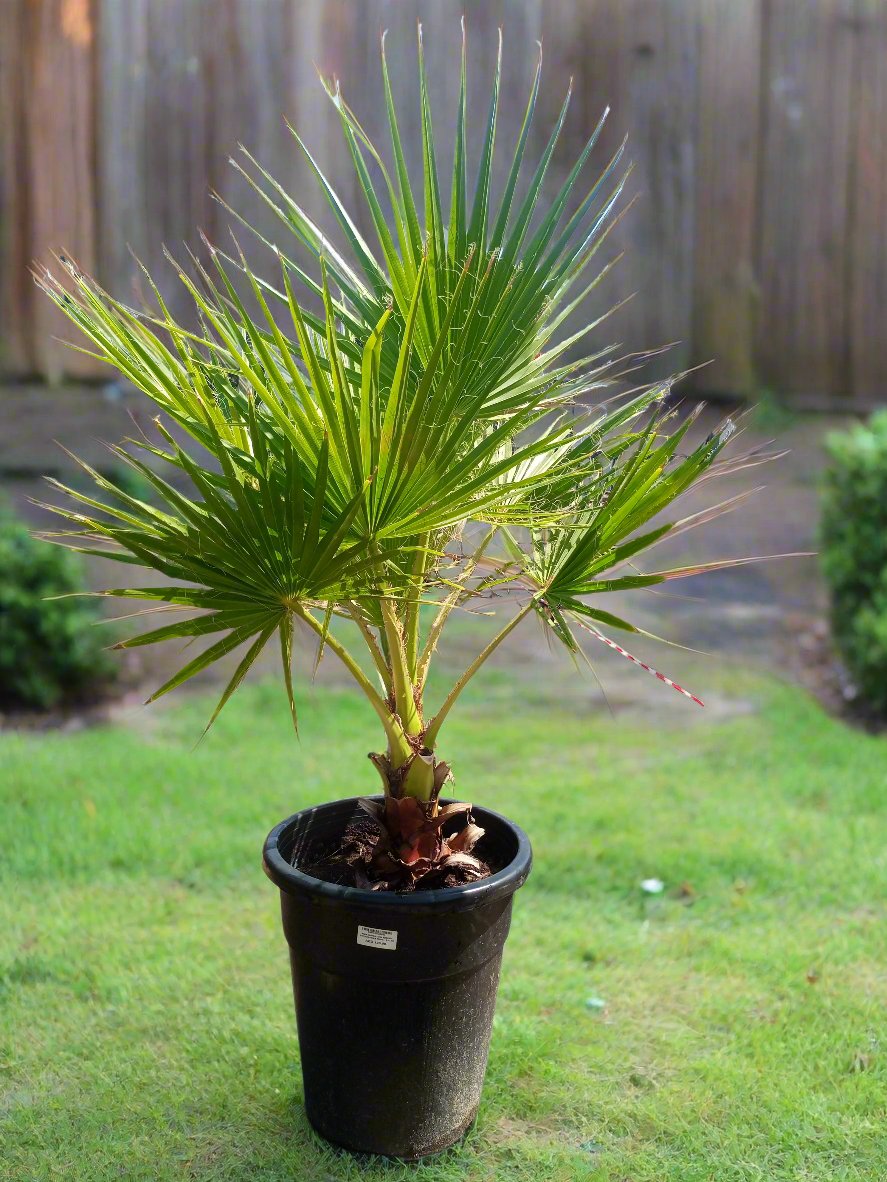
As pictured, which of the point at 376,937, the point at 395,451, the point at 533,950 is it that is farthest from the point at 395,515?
the point at 533,950

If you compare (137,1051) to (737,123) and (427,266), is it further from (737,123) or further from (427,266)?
(737,123)

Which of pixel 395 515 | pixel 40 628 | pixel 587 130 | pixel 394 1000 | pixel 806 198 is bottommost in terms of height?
pixel 40 628

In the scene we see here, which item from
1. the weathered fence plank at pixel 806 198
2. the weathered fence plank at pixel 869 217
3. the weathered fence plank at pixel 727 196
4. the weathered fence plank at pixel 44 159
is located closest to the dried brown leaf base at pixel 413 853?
the weathered fence plank at pixel 44 159

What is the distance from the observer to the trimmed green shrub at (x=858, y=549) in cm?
475

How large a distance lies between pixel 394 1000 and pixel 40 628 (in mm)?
3029

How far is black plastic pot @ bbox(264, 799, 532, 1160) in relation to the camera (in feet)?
7.12

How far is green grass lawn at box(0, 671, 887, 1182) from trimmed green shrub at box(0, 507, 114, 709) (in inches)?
12.9

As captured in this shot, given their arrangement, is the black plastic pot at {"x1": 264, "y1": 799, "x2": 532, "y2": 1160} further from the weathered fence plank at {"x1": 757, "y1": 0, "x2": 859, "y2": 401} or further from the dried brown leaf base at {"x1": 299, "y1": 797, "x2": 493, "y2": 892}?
the weathered fence plank at {"x1": 757, "y1": 0, "x2": 859, "y2": 401}

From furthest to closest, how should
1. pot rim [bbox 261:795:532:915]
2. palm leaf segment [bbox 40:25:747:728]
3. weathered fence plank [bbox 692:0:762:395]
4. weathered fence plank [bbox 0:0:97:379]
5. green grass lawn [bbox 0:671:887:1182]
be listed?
1. weathered fence plank [bbox 692:0:762:395]
2. weathered fence plank [bbox 0:0:97:379]
3. green grass lawn [bbox 0:671:887:1182]
4. pot rim [bbox 261:795:532:915]
5. palm leaf segment [bbox 40:25:747:728]

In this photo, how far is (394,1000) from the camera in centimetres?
223

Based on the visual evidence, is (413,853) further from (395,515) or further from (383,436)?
(383,436)

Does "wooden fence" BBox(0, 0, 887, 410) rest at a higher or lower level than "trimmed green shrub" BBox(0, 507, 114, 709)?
higher

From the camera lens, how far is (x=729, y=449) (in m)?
7.01

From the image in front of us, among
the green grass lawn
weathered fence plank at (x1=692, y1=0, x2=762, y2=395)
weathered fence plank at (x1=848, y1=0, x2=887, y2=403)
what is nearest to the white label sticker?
the green grass lawn
